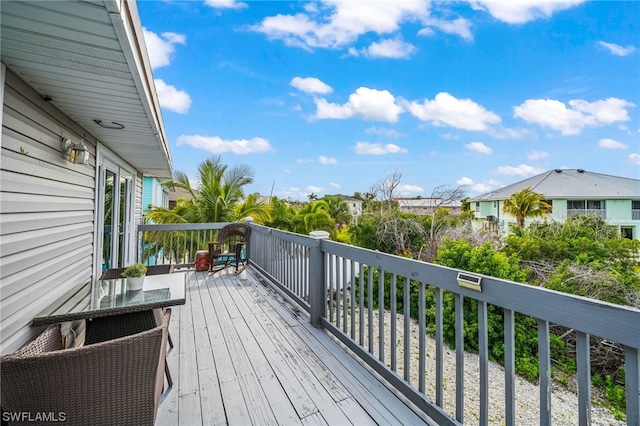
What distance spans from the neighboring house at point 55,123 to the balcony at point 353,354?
1180 millimetres

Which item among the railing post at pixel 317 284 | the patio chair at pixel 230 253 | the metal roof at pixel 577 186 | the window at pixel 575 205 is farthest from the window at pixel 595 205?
the railing post at pixel 317 284

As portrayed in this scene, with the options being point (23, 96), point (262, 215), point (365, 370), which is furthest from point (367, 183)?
point (23, 96)

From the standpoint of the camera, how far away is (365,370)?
7.60 ft

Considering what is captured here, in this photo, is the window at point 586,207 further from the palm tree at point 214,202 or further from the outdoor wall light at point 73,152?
the outdoor wall light at point 73,152

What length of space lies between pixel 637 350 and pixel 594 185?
102 feet

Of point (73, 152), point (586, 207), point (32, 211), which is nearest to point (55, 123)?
point (73, 152)

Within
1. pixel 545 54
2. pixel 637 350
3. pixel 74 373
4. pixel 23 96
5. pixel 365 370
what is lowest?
pixel 365 370

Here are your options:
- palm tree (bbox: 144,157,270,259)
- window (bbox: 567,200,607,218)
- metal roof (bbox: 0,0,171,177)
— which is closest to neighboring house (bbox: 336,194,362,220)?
palm tree (bbox: 144,157,270,259)

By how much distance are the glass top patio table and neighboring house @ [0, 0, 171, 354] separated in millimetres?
83

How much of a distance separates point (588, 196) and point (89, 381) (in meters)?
30.1

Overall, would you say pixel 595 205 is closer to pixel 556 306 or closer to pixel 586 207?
pixel 586 207

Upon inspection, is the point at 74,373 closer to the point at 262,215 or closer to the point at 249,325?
the point at 249,325

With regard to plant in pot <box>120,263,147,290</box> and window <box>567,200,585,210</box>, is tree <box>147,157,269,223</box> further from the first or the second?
window <box>567,200,585,210</box>

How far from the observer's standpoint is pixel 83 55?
4.69 ft
